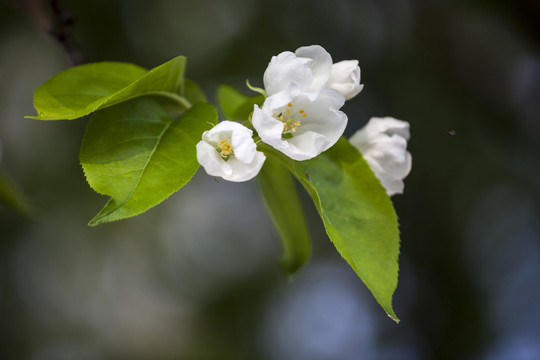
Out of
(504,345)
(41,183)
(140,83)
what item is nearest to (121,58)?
(41,183)

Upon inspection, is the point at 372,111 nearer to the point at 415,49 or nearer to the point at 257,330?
the point at 415,49

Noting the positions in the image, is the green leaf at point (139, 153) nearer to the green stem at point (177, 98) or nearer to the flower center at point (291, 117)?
the green stem at point (177, 98)

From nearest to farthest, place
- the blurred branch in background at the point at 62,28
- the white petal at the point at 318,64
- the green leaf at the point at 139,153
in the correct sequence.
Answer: the green leaf at the point at 139,153, the white petal at the point at 318,64, the blurred branch in background at the point at 62,28

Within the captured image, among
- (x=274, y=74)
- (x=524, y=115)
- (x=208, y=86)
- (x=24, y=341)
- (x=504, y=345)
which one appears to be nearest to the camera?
(x=274, y=74)

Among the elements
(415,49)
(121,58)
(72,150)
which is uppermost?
(121,58)

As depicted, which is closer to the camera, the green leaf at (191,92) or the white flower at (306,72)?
the white flower at (306,72)

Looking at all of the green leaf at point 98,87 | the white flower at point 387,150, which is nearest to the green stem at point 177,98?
the green leaf at point 98,87
